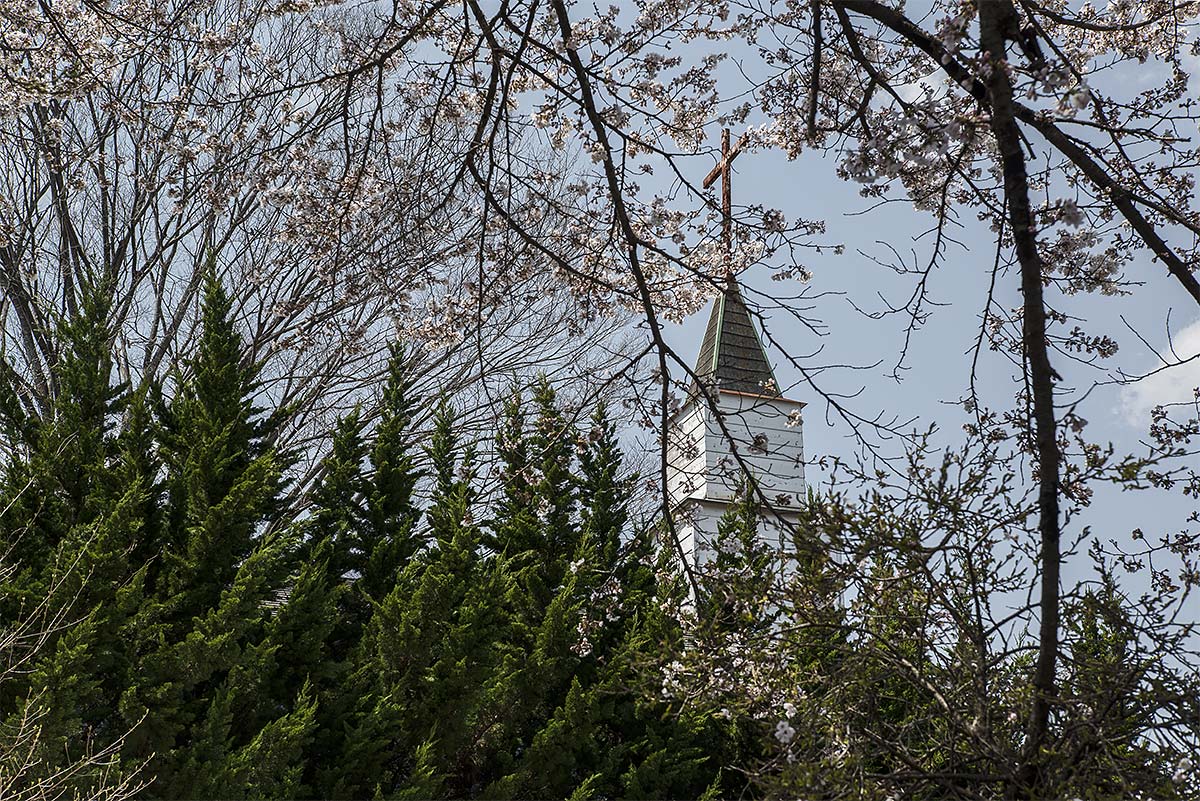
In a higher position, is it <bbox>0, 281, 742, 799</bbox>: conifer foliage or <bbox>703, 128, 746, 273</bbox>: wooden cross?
<bbox>703, 128, 746, 273</bbox>: wooden cross

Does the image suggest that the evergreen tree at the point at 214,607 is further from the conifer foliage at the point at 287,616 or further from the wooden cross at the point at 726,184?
the wooden cross at the point at 726,184

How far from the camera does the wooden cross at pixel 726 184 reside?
10.6 ft

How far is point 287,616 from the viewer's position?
6266mm

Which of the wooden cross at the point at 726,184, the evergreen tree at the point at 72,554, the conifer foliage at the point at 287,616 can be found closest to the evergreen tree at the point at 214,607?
the conifer foliage at the point at 287,616

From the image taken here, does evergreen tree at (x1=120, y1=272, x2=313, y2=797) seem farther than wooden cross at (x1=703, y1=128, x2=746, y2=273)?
Yes

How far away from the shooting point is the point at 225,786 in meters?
5.22

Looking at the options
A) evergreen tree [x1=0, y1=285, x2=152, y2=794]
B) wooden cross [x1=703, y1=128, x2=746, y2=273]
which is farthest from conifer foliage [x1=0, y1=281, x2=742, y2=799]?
wooden cross [x1=703, y1=128, x2=746, y2=273]

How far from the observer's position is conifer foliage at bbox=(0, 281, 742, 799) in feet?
17.9

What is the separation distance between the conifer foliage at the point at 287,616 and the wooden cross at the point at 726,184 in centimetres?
123

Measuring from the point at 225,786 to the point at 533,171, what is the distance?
145 inches

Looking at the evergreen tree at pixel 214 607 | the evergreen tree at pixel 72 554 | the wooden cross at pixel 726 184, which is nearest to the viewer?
the wooden cross at pixel 726 184

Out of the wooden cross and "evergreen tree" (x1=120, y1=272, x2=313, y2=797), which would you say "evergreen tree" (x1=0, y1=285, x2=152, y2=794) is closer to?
"evergreen tree" (x1=120, y1=272, x2=313, y2=797)

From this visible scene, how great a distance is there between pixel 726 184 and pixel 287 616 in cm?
427

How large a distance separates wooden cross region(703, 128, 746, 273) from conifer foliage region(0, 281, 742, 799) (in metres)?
1.23
